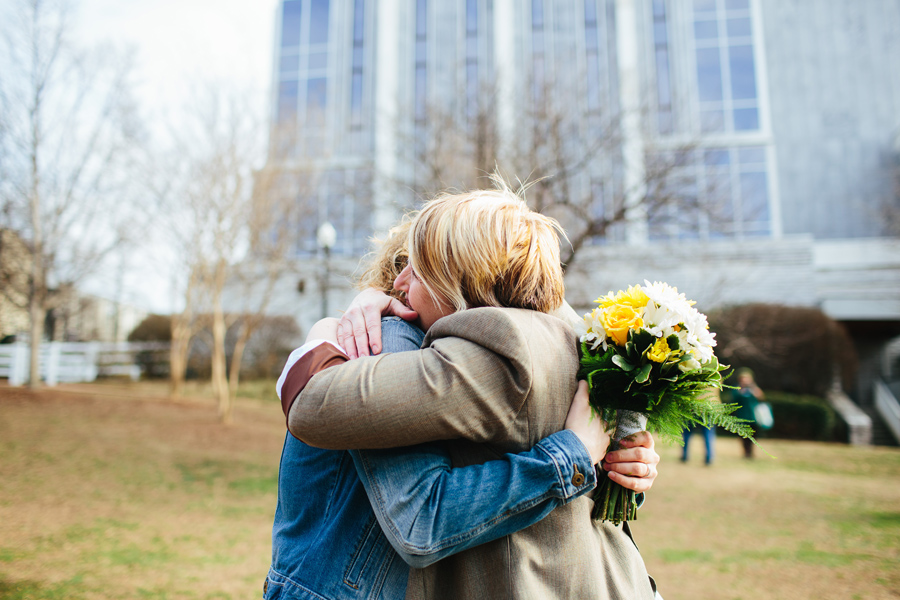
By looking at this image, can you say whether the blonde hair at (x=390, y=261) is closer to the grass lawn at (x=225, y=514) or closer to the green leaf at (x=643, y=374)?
the green leaf at (x=643, y=374)

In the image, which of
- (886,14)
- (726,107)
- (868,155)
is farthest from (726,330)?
(886,14)

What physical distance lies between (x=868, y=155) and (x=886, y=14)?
750 cm

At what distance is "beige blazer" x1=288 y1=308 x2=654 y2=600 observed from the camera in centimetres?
132

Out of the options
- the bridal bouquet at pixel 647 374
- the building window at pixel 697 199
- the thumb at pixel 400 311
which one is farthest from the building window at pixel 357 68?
the bridal bouquet at pixel 647 374

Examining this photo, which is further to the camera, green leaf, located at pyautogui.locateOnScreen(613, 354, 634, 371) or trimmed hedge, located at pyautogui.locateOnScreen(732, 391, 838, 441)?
trimmed hedge, located at pyautogui.locateOnScreen(732, 391, 838, 441)

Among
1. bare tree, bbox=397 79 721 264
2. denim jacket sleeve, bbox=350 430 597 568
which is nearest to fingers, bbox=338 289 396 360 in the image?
denim jacket sleeve, bbox=350 430 597 568

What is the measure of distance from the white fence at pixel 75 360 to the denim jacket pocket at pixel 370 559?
19577 mm

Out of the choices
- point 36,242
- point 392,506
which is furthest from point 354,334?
point 36,242

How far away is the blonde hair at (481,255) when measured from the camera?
1576mm

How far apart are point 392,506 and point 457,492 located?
0.56 feet

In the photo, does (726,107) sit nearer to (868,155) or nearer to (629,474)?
(868,155)

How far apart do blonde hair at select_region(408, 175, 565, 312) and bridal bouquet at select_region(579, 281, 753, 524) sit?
23 cm

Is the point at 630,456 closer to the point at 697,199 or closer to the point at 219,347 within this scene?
the point at 697,199

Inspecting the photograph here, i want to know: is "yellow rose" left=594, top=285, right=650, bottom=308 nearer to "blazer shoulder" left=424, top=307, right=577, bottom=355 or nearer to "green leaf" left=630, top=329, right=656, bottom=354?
"green leaf" left=630, top=329, right=656, bottom=354
